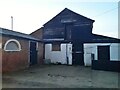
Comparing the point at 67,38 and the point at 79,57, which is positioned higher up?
the point at 67,38

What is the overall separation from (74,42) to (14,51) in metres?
9.73

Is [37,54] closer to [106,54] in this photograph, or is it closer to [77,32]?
[77,32]

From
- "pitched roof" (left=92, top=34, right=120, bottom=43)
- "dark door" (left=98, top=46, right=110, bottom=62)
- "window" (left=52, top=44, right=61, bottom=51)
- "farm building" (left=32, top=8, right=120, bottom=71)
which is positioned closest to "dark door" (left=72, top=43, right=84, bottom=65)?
"farm building" (left=32, top=8, right=120, bottom=71)

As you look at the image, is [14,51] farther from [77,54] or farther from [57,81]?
[77,54]

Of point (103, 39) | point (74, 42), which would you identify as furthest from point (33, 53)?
point (103, 39)

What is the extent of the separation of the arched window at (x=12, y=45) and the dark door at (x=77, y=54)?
8.76 metres

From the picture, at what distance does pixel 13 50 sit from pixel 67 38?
9.91 m

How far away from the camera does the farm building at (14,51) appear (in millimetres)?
16031

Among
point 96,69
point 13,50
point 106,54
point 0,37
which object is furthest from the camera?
point 106,54

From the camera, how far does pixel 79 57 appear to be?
81.4 feet

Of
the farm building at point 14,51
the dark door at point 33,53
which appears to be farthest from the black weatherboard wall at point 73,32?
the farm building at point 14,51

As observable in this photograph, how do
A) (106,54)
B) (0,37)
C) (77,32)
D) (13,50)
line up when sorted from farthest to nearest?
(77,32) < (106,54) < (13,50) < (0,37)

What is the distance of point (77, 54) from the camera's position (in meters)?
24.9

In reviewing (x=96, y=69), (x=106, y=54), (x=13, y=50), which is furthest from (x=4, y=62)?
(x=106, y=54)
